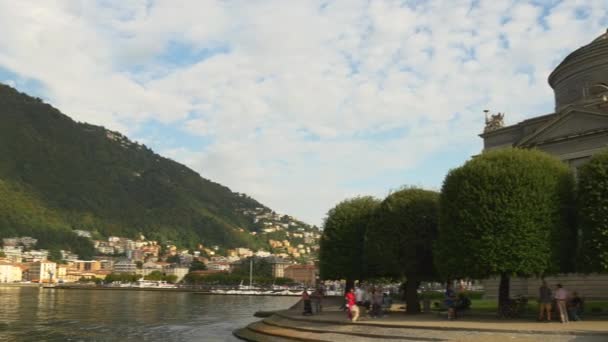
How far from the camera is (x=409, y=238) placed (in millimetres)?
35594

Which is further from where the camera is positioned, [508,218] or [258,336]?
[258,336]

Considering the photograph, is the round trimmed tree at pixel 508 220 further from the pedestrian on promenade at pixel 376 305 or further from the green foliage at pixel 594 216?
the pedestrian on promenade at pixel 376 305

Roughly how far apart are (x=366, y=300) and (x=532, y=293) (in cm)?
1552

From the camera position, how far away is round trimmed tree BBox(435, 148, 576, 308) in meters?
30.0

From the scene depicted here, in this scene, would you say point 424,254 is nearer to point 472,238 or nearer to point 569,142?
point 472,238

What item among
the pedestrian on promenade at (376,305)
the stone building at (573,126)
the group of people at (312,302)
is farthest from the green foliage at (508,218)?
the stone building at (573,126)

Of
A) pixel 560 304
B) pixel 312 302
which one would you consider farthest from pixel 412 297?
pixel 560 304

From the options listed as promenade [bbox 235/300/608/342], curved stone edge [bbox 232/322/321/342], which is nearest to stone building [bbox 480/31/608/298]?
promenade [bbox 235/300/608/342]

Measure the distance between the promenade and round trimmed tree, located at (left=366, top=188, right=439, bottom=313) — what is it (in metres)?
3.76

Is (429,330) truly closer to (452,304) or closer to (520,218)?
(452,304)

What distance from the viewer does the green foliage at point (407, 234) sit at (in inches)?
1404

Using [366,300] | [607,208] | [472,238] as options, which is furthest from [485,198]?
[366,300]

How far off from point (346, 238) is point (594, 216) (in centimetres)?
1908

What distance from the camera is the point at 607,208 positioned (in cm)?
2842
